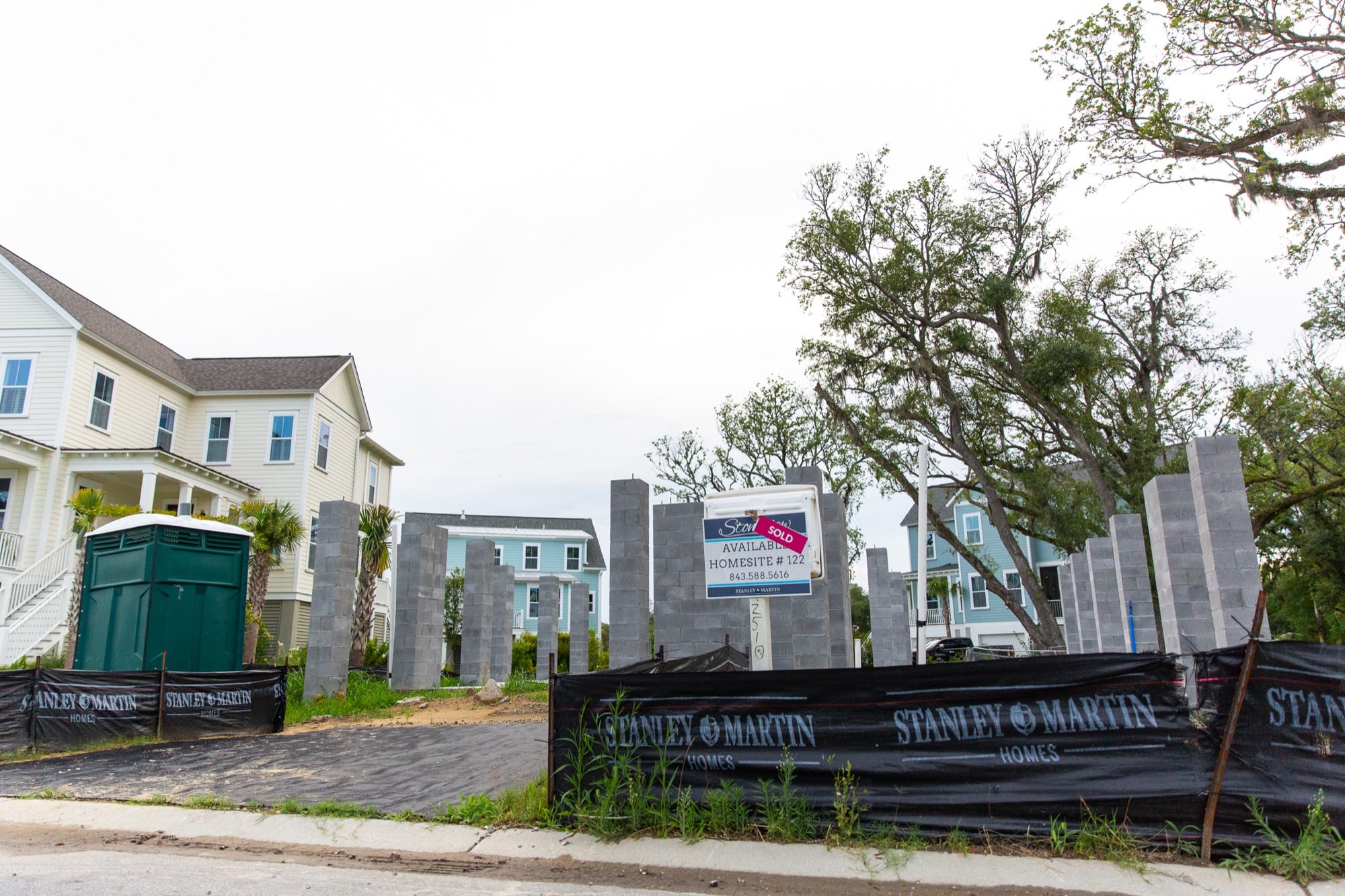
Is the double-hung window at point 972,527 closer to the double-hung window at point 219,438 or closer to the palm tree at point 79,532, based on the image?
the double-hung window at point 219,438

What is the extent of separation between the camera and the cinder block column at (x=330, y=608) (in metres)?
15.7

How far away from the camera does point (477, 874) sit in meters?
6.05

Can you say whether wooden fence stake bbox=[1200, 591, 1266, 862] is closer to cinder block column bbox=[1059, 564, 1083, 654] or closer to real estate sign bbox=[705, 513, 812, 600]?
real estate sign bbox=[705, 513, 812, 600]

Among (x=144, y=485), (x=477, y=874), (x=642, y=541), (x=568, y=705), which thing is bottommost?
(x=477, y=874)

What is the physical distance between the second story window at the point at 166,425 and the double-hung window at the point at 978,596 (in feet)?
123

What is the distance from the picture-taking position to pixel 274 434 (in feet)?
89.4

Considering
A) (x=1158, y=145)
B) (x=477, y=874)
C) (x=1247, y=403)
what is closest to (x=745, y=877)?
(x=477, y=874)

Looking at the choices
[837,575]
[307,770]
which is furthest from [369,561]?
[307,770]

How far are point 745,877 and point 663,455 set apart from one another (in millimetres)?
34172

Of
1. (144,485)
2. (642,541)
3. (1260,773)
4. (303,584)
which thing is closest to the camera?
(1260,773)

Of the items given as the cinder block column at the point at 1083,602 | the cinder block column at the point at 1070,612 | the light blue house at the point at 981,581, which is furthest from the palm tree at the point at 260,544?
the light blue house at the point at 981,581

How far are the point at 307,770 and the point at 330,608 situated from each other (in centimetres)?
670

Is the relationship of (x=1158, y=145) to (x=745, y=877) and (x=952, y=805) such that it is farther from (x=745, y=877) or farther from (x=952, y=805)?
(x=745, y=877)

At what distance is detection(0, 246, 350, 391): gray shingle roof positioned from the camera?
2319cm
